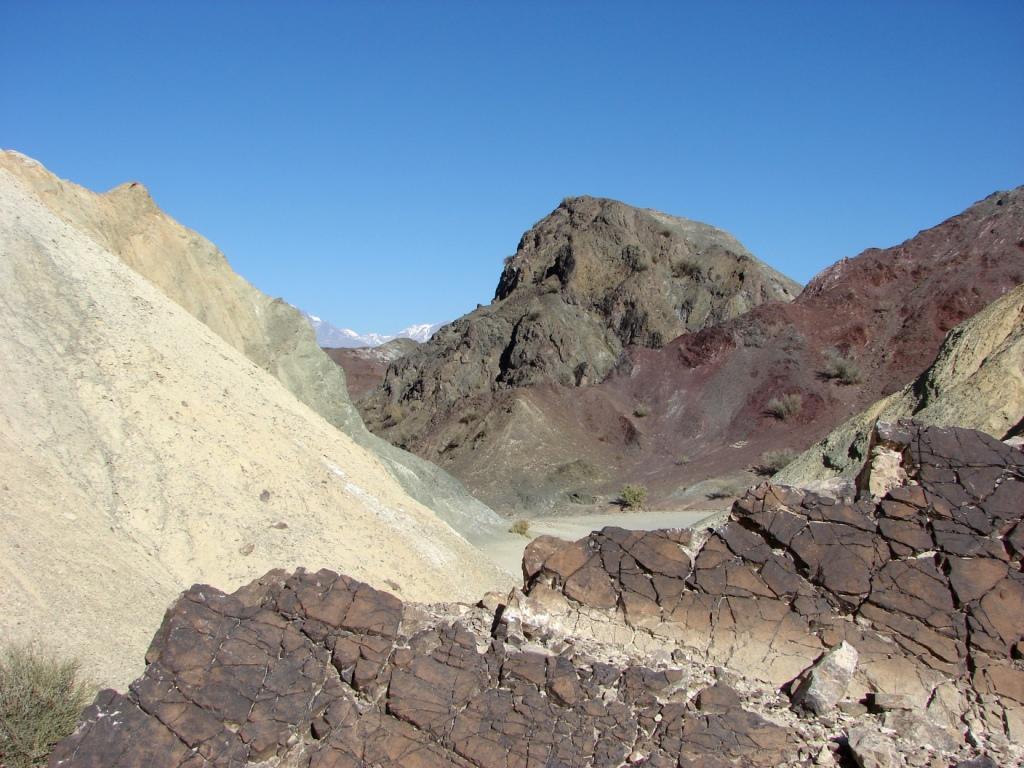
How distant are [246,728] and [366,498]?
29.6 ft

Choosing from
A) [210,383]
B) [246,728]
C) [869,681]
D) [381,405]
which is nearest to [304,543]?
[210,383]

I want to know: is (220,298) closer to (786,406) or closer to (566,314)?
(786,406)

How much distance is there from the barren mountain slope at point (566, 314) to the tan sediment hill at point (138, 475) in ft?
92.3

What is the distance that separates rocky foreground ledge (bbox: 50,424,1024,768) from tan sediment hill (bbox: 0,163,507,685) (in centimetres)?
312

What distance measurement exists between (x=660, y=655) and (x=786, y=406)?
3703 centimetres

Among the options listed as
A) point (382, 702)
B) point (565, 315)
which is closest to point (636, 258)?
point (565, 315)

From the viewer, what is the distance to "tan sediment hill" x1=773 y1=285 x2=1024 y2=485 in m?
13.6

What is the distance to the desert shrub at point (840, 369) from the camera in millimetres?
42156

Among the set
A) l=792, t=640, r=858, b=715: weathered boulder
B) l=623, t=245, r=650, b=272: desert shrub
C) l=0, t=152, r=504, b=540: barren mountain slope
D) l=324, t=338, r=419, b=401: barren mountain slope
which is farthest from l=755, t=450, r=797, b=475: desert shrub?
l=792, t=640, r=858, b=715: weathered boulder

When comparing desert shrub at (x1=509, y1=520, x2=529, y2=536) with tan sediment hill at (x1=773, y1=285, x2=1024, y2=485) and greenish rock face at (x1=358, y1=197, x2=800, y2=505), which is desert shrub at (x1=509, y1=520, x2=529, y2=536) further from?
greenish rock face at (x1=358, y1=197, x2=800, y2=505)

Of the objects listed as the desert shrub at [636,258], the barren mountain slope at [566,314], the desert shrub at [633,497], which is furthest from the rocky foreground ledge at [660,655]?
the desert shrub at [636,258]

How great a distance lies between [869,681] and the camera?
625 centimetres

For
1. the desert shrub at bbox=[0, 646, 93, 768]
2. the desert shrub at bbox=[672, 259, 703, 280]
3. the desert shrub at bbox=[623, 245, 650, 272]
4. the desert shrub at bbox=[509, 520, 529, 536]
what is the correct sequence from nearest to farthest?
the desert shrub at bbox=[0, 646, 93, 768] → the desert shrub at bbox=[509, 520, 529, 536] → the desert shrub at bbox=[623, 245, 650, 272] → the desert shrub at bbox=[672, 259, 703, 280]

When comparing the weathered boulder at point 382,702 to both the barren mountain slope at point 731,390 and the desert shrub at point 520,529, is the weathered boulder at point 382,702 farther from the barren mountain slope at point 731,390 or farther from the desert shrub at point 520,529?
the barren mountain slope at point 731,390
